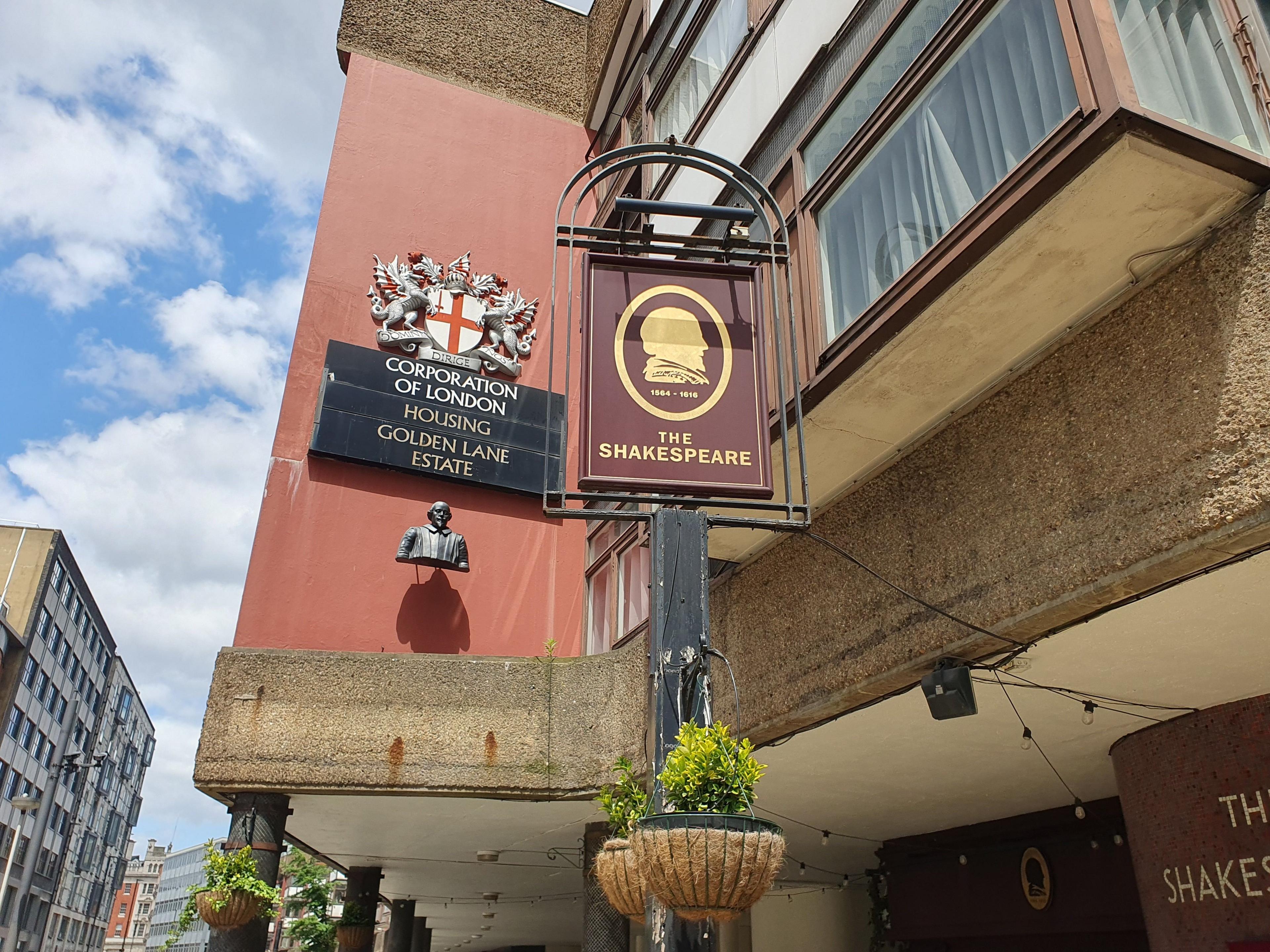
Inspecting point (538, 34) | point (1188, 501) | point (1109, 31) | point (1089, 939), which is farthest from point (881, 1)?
point (538, 34)

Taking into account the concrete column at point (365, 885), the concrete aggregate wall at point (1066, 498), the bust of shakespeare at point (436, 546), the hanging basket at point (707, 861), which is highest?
the bust of shakespeare at point (436, 546)

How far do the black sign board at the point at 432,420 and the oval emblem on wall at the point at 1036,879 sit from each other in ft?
24.3

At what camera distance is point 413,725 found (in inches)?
397

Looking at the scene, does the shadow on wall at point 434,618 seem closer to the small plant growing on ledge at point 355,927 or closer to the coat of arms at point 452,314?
the coat of arms at point 452,314

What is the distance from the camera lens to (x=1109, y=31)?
15.6 ft

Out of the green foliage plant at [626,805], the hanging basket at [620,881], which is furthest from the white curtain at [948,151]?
the hanging basket at [620,881]

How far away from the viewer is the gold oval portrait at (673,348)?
17.7ft

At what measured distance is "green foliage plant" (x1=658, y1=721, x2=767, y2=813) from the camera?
4.07m

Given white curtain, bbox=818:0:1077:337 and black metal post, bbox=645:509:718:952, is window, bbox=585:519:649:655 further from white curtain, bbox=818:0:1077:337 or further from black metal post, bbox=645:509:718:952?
black metal post, bbox=645:509:718:952

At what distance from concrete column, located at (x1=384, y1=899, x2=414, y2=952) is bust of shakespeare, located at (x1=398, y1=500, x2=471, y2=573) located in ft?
30.0

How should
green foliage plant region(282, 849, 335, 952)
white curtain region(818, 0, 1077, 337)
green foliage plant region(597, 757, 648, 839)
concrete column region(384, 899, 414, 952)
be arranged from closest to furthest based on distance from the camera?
green foliage plant region(597, 757, 648, 839) → white curtain region(818, 0, 1077, 337) → green foliage plant region(282, 849, 335, 952) → concrete column region(384, 899, 414, 952)

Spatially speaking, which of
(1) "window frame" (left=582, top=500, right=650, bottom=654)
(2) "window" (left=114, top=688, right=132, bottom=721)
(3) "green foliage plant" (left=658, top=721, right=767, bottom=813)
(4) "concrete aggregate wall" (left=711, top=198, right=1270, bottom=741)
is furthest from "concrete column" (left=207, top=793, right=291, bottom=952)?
(2) "window" (left=114, top=688, right=132, bottom=721)

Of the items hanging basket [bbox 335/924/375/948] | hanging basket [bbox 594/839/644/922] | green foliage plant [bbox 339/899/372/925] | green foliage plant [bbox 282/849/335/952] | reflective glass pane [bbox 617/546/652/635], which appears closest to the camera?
hanging basket [bbox 594/839/644/922]

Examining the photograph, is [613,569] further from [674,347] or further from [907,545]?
[674,347]
